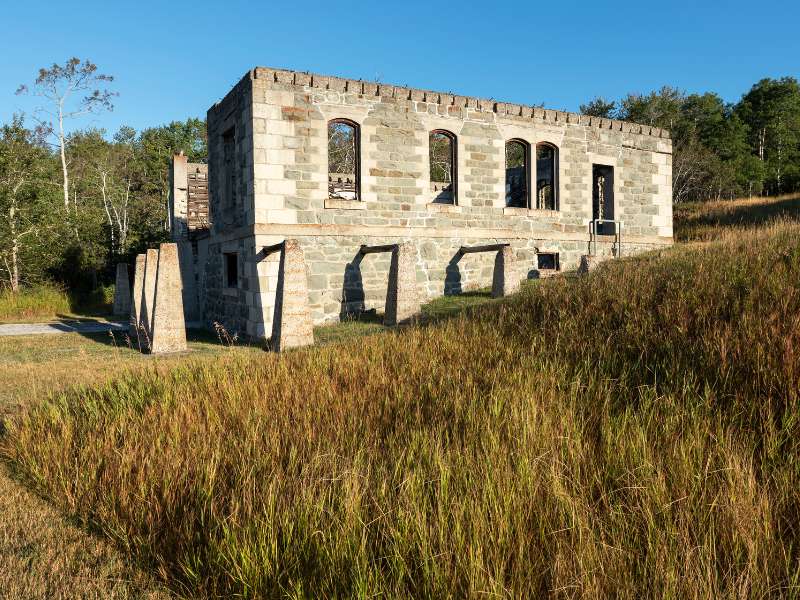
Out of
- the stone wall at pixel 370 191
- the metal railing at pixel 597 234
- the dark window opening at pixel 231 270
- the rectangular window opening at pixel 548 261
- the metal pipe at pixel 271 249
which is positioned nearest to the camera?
the metal pipe at pixel 271 249

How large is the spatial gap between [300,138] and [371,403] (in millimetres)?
8453

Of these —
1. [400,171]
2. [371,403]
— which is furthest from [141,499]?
[400,171]

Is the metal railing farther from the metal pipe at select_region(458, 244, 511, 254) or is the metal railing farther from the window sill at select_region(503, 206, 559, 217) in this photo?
the metal pipe at select_region(458, 244, 511, 254)

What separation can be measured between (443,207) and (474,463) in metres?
10.5

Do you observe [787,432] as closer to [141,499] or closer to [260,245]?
[141,499]

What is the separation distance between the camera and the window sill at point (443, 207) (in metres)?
12.9

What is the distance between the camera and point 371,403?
4.24 m

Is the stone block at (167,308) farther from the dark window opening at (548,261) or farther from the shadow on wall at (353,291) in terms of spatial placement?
the dark window opening at (548,261)

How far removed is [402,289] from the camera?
10.7 meters

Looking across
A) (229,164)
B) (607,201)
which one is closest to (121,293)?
(229,164)

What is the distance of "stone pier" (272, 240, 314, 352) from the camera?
9.33 meters

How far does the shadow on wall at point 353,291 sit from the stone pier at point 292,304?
247cm

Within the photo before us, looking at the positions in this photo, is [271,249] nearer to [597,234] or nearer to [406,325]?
[406,325]

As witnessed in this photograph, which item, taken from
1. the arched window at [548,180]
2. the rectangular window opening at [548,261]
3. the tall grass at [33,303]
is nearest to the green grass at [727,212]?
the arched window at [548,180]
